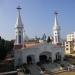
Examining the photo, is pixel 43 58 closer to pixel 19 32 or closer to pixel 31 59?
pixel 31 59

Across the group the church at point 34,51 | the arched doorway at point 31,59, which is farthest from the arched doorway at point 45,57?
the arched doorway at point 31,59

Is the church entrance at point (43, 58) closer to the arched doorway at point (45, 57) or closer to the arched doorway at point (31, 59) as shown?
the arched doorway at point (45, 57)

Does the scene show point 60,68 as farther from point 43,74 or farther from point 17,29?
point 17,29

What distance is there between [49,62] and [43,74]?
733 cm

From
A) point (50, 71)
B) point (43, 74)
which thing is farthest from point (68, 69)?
point (43, 74)

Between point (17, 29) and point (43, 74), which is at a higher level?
point (17, 29)

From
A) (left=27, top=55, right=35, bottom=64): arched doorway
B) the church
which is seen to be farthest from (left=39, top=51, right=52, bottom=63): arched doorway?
(left=27, top=55, right=35, bottom=64): arched doorway

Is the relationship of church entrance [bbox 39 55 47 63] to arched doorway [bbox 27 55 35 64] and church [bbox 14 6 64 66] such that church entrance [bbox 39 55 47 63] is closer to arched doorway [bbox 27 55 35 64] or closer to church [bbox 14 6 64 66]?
church [bbox 14 6 64 66]

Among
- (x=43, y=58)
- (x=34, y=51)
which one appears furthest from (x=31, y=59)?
(x=43, y=58)

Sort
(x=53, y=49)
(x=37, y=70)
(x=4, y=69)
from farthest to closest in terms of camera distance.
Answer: (x=53, y=49) → (x=37, y=70) → (x=4, y=69)

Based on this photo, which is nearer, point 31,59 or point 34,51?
point 34,51

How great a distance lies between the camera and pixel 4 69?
2684 cm

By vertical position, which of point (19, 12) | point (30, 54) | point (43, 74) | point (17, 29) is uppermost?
point (19, 12)

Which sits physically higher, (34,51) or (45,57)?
(34,51)
